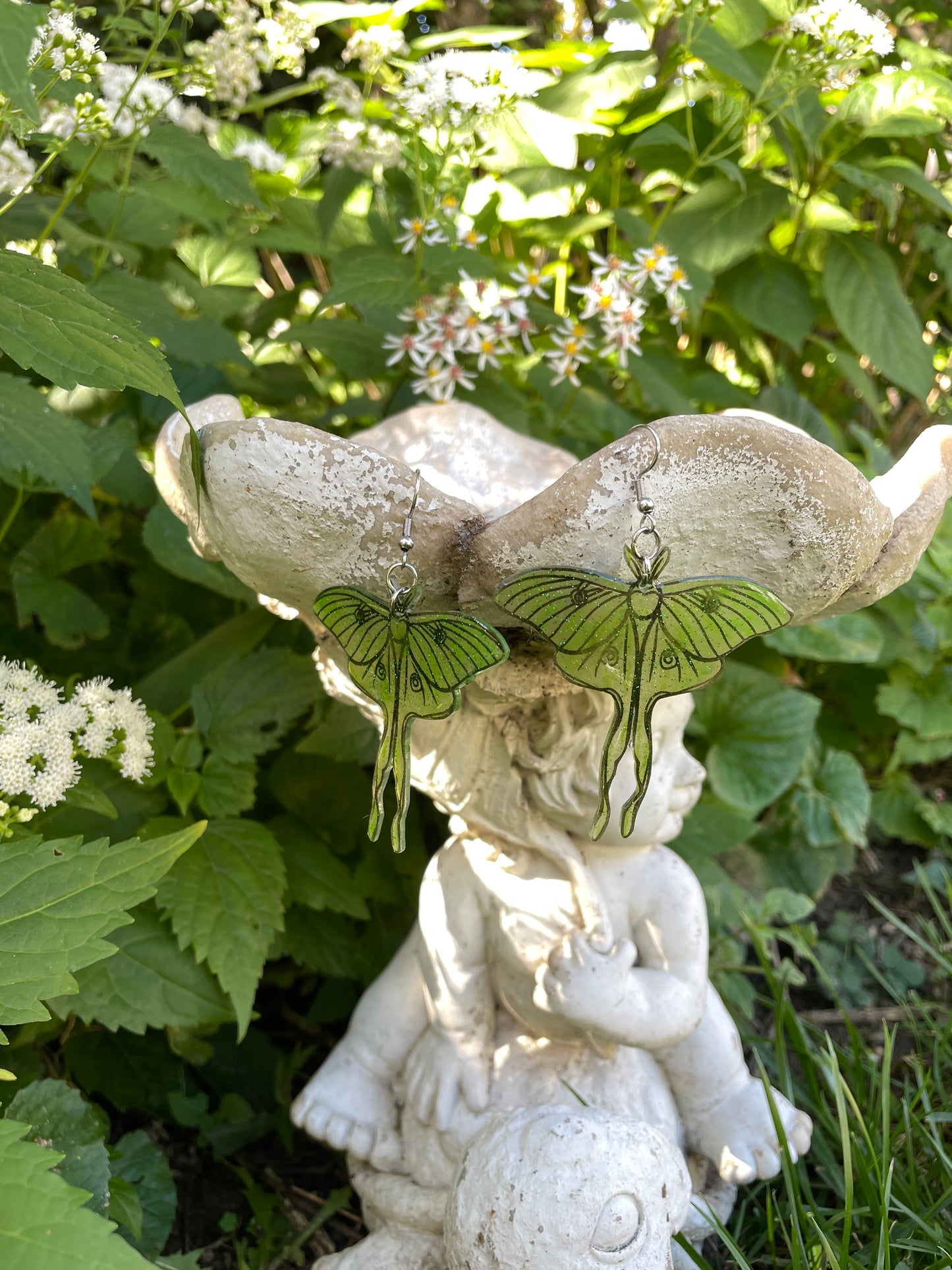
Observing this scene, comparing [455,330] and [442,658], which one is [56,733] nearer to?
[442,658]

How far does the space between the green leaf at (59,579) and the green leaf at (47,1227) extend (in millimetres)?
876

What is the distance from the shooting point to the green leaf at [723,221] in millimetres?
1769

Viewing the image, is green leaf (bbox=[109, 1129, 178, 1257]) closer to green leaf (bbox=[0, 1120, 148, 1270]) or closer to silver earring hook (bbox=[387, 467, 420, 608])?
green leaf (bbox=[0, 1120, 148, 1270])

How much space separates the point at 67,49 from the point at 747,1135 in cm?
132

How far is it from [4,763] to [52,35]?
2.33ft

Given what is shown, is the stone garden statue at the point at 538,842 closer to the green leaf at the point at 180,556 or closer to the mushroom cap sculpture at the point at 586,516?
the mushroom cap sculpture at the point at 586,516

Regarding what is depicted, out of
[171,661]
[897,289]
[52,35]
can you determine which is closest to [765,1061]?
[171,661]

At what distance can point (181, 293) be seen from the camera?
2.08m

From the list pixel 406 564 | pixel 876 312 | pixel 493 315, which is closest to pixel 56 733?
pixel 406 564

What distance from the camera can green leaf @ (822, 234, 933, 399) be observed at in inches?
69.8

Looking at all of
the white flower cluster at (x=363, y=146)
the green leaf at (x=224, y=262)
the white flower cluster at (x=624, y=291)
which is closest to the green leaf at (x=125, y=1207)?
the white flower cluster at (x=624, y=291)

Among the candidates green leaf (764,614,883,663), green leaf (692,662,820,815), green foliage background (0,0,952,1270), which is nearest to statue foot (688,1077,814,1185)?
green foliage background (0,0,952,1270)

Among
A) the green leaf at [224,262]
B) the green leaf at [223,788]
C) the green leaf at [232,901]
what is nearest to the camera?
the green leaf at [232,901]

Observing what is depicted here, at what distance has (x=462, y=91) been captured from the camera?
131 centimetres
